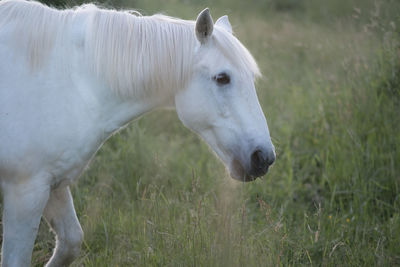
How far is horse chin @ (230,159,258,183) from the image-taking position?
6.75 feet

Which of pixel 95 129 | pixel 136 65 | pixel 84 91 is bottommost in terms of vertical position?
pixel 95 129

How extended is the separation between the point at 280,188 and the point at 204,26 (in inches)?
83.1

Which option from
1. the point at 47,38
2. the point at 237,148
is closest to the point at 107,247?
the point at 237,148

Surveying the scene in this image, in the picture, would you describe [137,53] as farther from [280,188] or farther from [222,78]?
[280,188]

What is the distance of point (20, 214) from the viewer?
193 centimetres

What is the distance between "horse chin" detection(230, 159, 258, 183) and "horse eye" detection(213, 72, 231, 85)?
16.6 inches

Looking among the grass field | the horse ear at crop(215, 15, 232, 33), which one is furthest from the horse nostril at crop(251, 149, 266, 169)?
the horse ear at crop(215, 15, 232, 33)

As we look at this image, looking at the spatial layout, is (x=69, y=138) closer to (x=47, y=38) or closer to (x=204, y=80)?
(x=47, y=38)

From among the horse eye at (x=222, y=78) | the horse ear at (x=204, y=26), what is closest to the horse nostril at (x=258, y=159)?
the horse eye at (x=222, y=78)

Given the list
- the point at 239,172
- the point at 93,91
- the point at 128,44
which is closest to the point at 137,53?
the point at 128,44

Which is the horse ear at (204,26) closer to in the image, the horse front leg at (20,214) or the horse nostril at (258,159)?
the horse nostril at (258,159)

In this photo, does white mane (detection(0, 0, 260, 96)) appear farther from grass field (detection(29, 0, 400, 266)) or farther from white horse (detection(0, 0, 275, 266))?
grass field (detection(29, 0, 400, 266))

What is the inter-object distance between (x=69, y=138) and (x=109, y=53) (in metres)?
0.50

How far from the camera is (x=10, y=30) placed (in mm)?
1987
